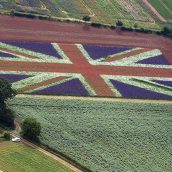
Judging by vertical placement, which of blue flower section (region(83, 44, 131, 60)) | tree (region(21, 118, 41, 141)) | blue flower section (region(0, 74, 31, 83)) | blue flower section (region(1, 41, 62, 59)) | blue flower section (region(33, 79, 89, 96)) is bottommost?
tree (region(21, 118, 41, 141))

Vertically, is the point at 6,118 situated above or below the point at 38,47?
below

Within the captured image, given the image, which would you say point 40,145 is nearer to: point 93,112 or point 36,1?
point 93,112

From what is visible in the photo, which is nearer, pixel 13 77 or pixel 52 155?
pixel 52 155

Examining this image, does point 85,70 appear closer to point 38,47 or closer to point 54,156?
point 38,47

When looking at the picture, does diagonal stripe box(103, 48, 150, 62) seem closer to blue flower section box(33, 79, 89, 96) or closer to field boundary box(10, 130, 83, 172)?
blue flower section box(33, 79, 89, 96)

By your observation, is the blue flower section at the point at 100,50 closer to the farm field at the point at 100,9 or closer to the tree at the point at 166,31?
the farm field at the point at 100,9

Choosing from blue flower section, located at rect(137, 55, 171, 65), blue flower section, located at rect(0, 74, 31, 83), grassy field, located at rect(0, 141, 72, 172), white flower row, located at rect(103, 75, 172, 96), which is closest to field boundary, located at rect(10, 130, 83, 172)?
grassy field, located at rect(0, 141, 72, 172)

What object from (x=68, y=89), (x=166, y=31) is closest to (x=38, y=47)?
(x=68, y=89)
